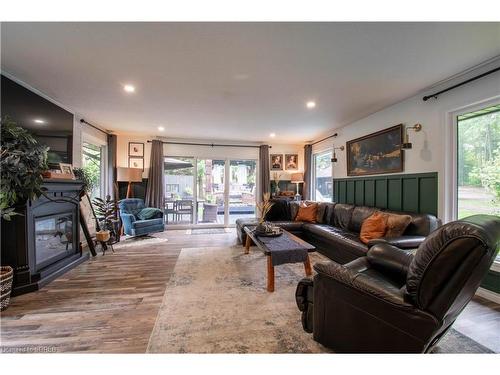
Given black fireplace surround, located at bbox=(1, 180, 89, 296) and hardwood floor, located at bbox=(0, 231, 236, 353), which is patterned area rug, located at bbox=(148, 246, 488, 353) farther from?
black fireplace surround, located at bbox=(1, 180, 89, 296)

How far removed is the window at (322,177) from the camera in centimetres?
570

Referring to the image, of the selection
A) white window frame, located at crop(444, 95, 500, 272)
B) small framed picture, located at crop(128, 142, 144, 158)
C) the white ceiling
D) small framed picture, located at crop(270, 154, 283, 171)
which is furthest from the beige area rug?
small framed picture, located at crop(270, 154, 283, 171)

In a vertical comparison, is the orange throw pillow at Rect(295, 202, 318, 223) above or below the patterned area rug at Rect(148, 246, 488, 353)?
above

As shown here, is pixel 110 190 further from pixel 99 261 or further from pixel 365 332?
pixel 365 332

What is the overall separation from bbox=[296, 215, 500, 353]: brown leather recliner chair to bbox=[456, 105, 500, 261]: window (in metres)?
1.79

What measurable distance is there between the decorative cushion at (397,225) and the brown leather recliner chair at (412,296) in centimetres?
139

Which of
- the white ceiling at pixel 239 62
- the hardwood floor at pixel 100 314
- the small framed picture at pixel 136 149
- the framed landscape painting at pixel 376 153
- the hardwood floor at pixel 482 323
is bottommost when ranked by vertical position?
the hardwood floor at pixel 482 323

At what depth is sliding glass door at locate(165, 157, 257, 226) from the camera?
6.05m

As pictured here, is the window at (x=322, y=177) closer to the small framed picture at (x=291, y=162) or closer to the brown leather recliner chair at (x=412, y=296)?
the small framed picture at (x=291, y=162)

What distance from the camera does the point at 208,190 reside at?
6.23 meters

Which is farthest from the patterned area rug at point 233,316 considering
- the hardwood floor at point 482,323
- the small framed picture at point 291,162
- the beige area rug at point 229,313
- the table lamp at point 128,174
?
the small framed picture at point 291,162

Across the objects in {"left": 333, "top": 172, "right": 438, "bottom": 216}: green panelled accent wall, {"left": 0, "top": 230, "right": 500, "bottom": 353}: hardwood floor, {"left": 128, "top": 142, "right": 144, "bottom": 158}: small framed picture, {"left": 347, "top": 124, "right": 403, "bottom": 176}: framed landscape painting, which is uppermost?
{"left": 128, "top": 142, "right": 144, "bottom": 158}: small framed picture

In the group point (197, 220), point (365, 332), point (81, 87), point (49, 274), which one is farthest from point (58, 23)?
point (197, 220)
